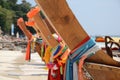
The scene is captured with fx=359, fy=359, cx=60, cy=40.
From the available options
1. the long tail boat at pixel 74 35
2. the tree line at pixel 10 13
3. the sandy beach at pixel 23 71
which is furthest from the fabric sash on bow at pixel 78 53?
the tree line at pixel 10 13

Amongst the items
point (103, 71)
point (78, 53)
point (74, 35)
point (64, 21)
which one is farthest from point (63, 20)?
point (103, 71)

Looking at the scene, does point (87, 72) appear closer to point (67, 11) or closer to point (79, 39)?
point (79, 39)

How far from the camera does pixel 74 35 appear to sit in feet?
7.91

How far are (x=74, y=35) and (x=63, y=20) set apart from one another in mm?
126

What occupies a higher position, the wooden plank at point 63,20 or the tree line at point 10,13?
the tree line at point 10,13

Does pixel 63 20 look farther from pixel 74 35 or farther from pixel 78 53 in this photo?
pixel 78 53

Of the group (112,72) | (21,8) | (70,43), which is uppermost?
(21,8)

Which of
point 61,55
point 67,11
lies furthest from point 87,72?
point 61,55

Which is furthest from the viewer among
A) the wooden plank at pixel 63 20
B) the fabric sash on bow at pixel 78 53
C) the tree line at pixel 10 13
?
the tree line at pixel 10 13

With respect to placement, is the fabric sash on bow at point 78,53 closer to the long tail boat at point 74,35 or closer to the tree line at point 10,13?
the long tail boat at point 74,35

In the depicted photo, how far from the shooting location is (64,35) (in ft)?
7.93

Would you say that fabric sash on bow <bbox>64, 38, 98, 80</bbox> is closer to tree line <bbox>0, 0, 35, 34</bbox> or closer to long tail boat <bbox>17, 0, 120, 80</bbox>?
long tail boat <bbox>17, 0, 120, 80</bbox>

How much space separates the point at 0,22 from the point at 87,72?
70556mm

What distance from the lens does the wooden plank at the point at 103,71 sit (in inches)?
95.6
